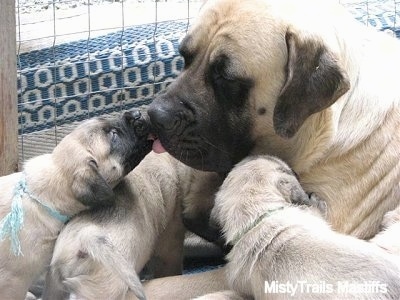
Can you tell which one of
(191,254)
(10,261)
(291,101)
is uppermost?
(291,101)

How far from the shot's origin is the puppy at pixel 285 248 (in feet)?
9.04

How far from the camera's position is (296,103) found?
2994 mm

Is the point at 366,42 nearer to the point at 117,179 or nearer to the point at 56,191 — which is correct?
the point at 117,179

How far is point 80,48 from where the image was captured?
4.45 meters

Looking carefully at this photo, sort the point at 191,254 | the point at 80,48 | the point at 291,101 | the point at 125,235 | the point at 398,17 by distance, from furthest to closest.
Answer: the point at 398,17, the point at 80,48, the point at 191,254, the point at 125,235, the point at 291,101

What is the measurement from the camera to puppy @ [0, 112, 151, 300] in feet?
10.8

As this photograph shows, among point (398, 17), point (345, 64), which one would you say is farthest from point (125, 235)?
point (398, 17)

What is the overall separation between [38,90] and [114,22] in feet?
1.93

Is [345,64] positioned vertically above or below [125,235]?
above

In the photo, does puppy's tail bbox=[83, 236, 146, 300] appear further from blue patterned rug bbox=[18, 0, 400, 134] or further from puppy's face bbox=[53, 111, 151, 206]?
blue patterned rug bbox=[18, 0, 400, 134]

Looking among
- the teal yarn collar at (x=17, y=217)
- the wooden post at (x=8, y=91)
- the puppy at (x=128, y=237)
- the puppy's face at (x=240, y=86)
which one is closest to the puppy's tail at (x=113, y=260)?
the puppy at (x=128, y=237)

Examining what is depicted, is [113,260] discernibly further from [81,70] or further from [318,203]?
[81,70]

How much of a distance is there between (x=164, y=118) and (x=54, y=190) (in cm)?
55

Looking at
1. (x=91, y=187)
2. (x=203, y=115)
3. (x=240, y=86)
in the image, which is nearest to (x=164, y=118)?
(x=203, y=115)
